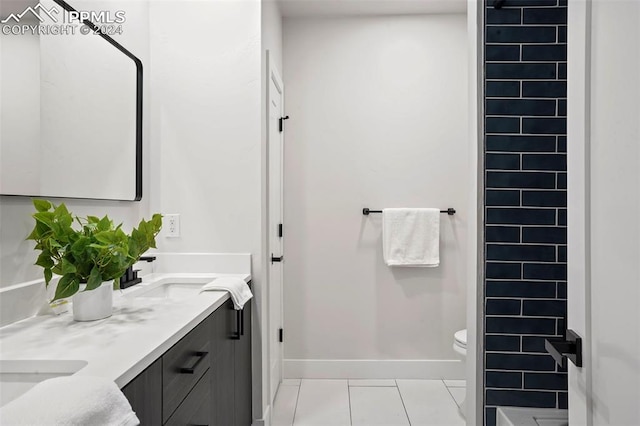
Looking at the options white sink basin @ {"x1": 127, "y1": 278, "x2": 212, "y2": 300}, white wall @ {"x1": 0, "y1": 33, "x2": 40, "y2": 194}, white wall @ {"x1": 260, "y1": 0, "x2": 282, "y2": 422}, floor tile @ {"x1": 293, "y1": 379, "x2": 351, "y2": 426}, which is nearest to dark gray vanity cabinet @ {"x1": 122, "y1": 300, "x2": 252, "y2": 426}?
white wall @ {"x1": 260, "y1": 0, "x2": 282, "y2": 422}

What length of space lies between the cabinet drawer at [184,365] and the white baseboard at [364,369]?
1.74 meters

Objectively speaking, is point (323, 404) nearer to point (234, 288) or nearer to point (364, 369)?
point (364, 369)

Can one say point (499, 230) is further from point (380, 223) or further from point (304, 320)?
point (304, 320)

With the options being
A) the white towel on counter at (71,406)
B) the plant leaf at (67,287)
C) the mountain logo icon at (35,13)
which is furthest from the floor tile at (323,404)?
the mountain logo icon at (35,13)

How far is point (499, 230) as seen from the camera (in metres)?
1.77

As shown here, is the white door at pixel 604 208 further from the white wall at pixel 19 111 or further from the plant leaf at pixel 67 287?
the white wall at pixel 19 111

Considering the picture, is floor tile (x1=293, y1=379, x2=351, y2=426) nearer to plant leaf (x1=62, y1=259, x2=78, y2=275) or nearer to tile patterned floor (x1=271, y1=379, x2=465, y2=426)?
tile patterned floor (x1=271, y1=379, x2=465, y2=426)

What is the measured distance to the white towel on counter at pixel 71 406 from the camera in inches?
27.3

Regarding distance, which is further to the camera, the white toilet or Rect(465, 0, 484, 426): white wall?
the white toilet

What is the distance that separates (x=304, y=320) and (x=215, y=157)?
1462 mm

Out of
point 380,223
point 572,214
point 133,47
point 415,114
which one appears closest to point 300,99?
point 415,114

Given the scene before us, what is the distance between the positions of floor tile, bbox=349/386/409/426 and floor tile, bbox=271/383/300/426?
14.2 inches

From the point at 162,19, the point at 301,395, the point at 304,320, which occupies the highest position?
the point at 162,19

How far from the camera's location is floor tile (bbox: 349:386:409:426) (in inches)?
102
